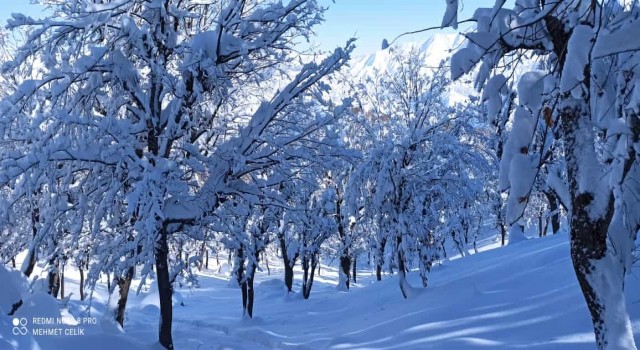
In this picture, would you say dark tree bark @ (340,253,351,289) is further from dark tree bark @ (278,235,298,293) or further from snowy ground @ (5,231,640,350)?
snowy ground @ (5,231,640,350)

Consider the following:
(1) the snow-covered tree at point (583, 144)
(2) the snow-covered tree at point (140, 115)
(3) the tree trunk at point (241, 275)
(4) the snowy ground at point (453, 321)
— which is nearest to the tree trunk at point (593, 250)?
(1) the snow-covered tree at point (583, 144)

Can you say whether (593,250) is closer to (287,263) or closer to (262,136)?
(262,136)

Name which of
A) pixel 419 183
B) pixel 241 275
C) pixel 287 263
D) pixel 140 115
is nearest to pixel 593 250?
pixel 140 115

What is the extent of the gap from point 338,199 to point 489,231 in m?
44.3

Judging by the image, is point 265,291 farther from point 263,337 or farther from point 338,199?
point 263,337

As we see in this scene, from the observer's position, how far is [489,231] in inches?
2338

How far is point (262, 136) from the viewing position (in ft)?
20.6

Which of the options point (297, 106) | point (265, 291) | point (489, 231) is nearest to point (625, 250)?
point (297, 106)

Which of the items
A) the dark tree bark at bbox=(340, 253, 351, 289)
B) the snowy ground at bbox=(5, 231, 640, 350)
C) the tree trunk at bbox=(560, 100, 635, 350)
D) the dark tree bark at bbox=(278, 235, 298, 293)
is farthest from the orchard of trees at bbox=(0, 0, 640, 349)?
the dark tree bark at bbox=(278, 235, 298, 293)

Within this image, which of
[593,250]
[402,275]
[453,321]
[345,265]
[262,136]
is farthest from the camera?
[345,265]

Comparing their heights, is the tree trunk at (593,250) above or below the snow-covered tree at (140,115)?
below

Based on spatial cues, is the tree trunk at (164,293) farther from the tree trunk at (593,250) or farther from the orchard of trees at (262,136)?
the tree trunk at (593,250)

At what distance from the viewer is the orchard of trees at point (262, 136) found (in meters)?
2.90

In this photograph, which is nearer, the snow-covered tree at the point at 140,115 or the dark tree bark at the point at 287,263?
the snow-covered tree at the point at 140,115
